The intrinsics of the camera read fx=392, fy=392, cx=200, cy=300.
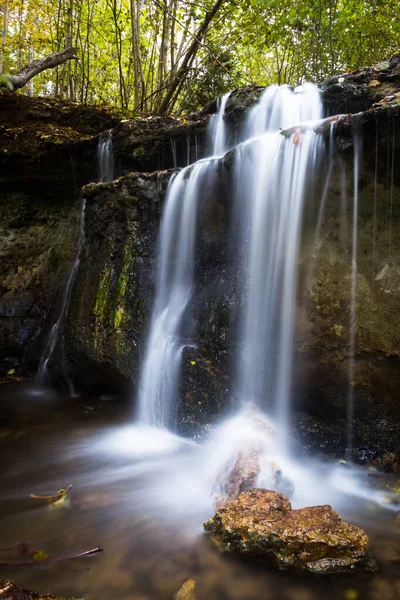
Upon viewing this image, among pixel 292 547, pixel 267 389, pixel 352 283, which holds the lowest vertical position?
pixel 292 547

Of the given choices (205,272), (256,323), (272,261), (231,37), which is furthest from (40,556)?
(231,37)

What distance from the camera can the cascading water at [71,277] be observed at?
22.5 ft

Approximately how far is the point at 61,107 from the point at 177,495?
8177 millimetres

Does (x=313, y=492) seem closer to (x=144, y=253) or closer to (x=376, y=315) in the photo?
(x=376, y=315)

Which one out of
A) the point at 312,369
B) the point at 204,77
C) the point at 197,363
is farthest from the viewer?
the point at 204,77

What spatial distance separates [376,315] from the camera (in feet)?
13.0

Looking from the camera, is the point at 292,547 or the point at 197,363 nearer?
the point at 292,547

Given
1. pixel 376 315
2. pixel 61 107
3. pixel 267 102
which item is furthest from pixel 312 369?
pixel 61 107

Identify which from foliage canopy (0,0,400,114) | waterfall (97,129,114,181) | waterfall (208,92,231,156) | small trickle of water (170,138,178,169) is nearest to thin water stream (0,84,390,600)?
waterfall (208,92,231,156)

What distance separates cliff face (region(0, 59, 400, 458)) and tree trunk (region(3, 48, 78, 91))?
3.94 feet

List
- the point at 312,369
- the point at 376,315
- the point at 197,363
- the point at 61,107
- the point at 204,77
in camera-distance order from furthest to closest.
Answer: the point at 204,77
the point at 61,107
the point at 197,363
the point at 312,369
the point at 376,315

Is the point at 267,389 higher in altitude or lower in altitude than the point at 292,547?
higher

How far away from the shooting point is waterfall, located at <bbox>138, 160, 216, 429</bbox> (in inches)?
193

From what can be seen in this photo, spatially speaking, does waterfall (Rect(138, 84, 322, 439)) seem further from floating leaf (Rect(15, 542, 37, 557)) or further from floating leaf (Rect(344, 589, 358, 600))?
floating leaf (Rect(15, 542, 37, 557))
